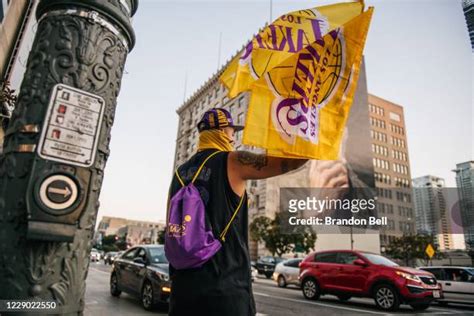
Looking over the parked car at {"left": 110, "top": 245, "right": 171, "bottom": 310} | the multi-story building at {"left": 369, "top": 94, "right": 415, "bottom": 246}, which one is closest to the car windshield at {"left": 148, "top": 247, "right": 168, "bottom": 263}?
the parked car at {"left": 110, "top": 245, "right": 171, "bottom": 310}

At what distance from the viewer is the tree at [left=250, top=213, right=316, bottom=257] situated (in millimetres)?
34281

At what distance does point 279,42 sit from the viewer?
247cm

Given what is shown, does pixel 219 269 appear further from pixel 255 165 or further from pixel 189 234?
pixel 255 165

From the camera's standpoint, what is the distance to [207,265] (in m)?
1.70

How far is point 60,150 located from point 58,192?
5.6 inches

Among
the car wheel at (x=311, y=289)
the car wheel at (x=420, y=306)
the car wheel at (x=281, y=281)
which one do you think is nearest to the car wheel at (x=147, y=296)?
the car wheel at (x=311, y=289)

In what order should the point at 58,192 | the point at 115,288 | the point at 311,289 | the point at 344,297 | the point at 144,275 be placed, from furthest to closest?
the point at 311,289
the point at 344,297
the point at 115,288
the point at 144,275
the point at 58,192

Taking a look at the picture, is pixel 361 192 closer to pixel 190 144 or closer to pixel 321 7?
pixel 190 144

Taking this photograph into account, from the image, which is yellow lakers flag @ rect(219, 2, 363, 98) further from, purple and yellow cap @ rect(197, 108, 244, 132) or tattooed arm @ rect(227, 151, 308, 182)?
tattooed arm @ rect(227, 151, 308, 182)

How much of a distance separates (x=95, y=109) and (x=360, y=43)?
5.15ft

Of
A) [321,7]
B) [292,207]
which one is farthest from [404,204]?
[321,7]

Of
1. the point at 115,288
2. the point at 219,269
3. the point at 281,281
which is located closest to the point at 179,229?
the point at 219,269

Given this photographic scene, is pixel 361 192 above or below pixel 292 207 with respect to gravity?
above

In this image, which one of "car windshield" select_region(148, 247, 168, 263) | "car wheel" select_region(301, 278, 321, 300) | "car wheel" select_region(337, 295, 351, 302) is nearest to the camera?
"car windshield" select_region(148, 247, 168, 263)
